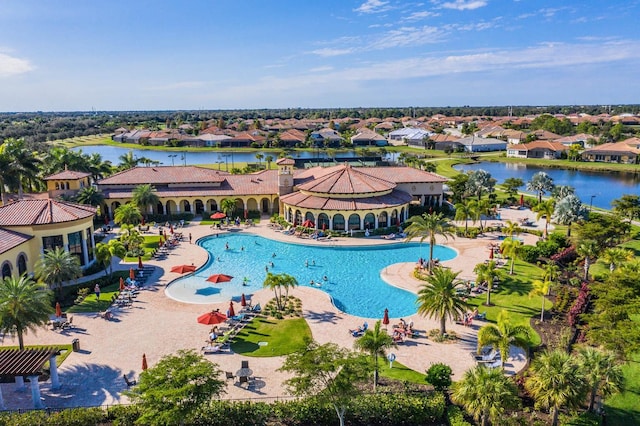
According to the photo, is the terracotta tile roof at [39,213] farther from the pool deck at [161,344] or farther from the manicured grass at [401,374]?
the manicured grass at [401,374]

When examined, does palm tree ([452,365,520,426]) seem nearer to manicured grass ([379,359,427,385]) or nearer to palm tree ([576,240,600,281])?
manicured grass ([379,359,427,385])

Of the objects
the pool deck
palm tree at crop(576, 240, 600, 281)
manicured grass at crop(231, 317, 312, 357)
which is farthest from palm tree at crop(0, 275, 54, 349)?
palm tree at crop(576, 240, 600, 281)

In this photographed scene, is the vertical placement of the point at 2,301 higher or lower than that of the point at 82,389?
higher

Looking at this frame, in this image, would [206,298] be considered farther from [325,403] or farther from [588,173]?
[588,173]

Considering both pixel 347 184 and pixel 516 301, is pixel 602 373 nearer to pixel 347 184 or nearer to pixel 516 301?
pixel 516 301

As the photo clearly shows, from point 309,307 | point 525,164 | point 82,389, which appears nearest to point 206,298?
point 309,307

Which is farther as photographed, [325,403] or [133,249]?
[133,249]
